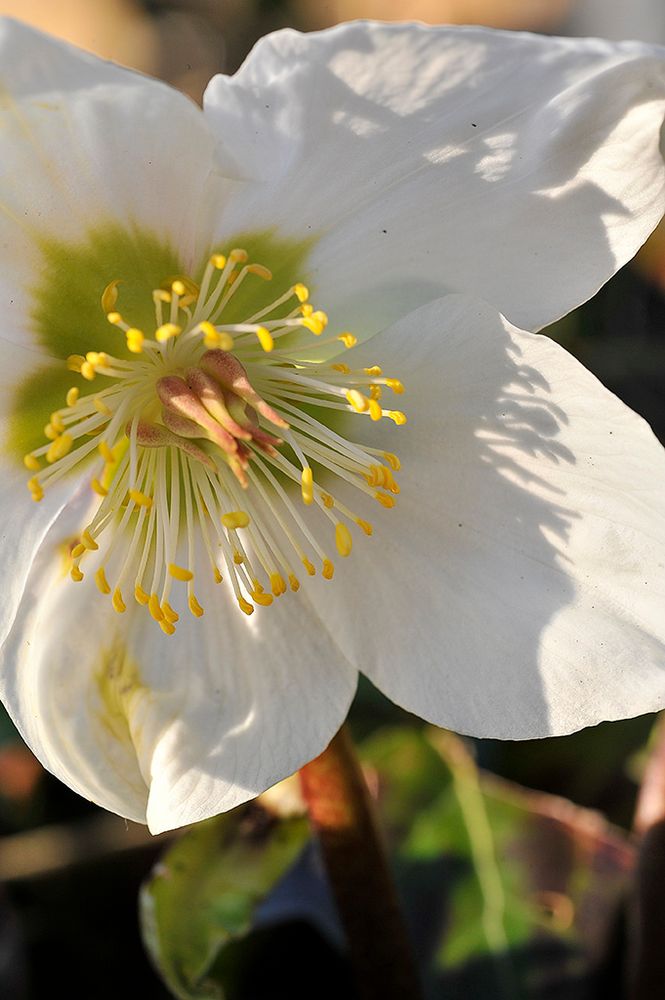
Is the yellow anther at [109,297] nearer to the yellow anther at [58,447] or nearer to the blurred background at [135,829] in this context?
the yellow anther at [58,447]

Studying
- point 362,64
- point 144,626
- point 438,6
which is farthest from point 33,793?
point 438,6

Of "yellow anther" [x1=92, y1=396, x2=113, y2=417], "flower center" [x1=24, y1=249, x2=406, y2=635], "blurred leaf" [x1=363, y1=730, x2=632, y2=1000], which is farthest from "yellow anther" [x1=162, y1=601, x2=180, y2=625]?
"blurred leaf" [x1=363, y1=730, x2=632, y2=1000]

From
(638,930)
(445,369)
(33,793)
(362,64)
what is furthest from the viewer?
(33,793)

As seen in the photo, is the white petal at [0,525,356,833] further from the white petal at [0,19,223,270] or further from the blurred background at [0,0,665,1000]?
the blurred background at [0,0,665,1000]

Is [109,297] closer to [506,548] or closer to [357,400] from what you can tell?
[357,400]

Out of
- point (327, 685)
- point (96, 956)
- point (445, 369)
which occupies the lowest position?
point (96, 956)

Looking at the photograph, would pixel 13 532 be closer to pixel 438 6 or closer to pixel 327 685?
pixel 327 685

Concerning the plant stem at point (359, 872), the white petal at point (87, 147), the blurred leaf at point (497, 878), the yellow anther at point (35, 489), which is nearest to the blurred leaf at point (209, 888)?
the plant stem at point (359, 872)
